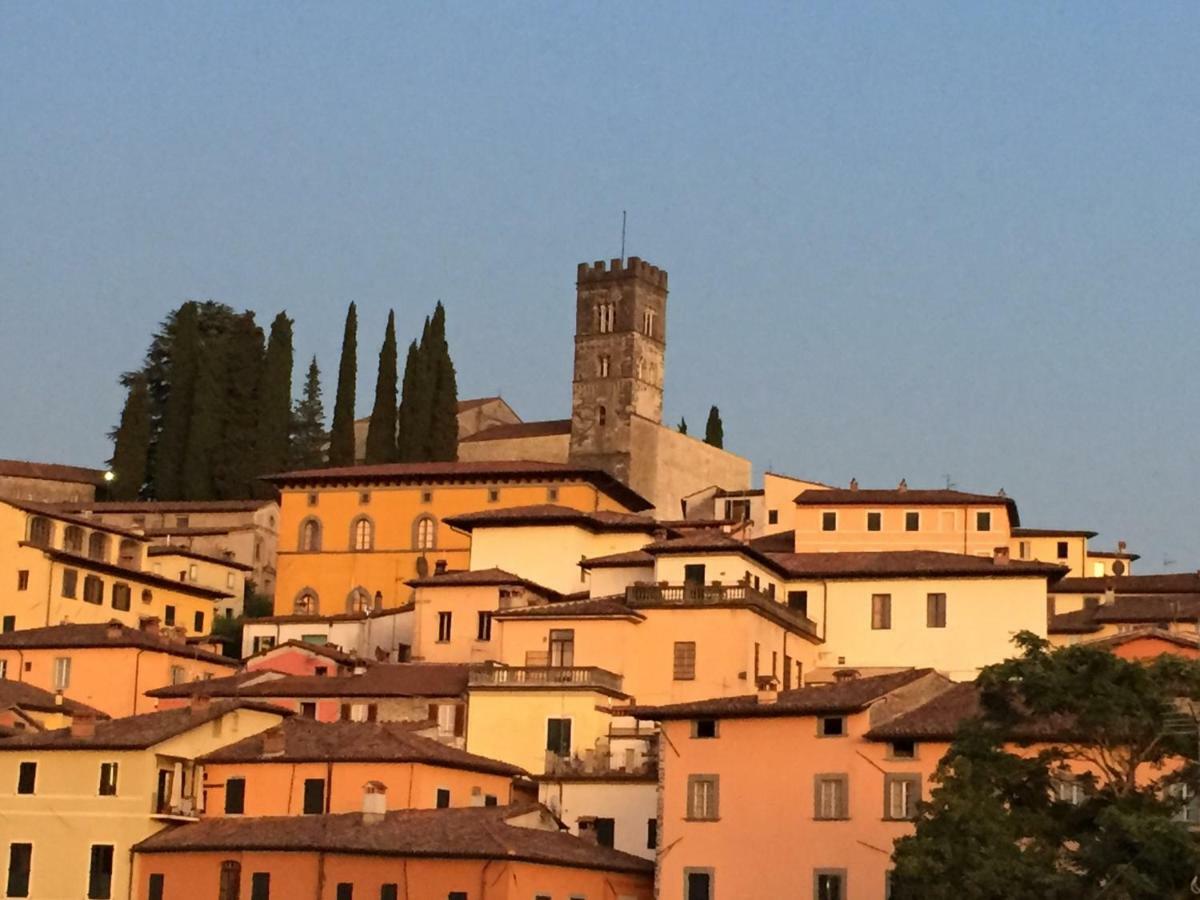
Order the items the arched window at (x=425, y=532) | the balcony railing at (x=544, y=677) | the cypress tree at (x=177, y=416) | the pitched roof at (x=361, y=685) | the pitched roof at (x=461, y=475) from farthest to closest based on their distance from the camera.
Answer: the cypress tree at (x=177, y=416)
the arched window at (x=425, y=532)
the pitched roof at (x=461, y=475)
the pitched roof at (x=361, y=685)
the balcony railing at (x=544, y=677)

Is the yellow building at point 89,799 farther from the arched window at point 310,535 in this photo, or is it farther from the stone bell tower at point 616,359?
the stone bell tower at point 616,359

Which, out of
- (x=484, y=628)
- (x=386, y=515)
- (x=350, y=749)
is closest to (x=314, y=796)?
(x=350, y=749)

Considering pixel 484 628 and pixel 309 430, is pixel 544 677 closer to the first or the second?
pixel 484 628

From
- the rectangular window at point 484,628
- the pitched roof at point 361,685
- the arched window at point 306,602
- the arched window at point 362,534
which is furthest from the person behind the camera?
the arched window at point 362,534

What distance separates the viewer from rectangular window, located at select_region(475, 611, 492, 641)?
79688 mm

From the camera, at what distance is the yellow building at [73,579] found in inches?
3455

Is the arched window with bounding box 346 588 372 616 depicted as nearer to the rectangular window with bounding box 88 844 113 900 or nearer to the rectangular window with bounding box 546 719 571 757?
the rectangular window with bounding box 546 719 571 757

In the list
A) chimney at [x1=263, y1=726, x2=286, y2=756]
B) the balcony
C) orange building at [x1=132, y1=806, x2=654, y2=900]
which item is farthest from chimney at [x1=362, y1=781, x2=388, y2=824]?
the balcony

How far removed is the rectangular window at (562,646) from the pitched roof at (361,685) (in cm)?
270

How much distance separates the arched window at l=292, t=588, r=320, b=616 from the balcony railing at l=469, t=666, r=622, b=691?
31265mm

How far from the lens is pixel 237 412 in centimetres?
11675

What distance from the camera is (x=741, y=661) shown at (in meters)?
72.3

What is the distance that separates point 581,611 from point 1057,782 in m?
27.3

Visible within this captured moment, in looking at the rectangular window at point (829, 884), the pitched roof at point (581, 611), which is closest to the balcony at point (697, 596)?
the pitched roof at point (581, 611)
